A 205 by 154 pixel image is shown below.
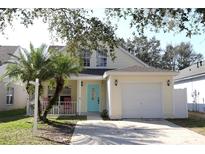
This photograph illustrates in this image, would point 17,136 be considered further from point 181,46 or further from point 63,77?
point 181,46

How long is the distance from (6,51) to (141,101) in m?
16.6

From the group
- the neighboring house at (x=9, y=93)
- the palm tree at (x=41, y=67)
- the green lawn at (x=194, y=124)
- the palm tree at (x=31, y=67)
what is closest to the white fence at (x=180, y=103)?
the green lawn at (x=194, y=124)

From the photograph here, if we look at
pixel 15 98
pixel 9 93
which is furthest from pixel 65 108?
pixel 15 98

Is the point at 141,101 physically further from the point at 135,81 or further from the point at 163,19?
the point at 163,19

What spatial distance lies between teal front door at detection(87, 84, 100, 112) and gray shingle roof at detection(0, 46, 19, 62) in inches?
401

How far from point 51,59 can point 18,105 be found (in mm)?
15543

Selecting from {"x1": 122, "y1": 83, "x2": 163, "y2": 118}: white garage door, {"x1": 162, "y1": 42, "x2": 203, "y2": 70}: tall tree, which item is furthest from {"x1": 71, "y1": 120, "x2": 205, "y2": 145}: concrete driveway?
{"x1": 162, "y1": 42, "x2": 203, "y2": 70}: tall tree

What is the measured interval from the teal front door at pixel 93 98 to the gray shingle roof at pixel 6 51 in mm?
10179

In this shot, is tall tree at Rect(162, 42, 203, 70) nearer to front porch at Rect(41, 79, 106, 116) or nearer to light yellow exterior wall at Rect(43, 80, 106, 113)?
light yellow exterior wall at Rect(43, 80, 106, 113)

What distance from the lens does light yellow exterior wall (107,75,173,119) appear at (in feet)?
62.6

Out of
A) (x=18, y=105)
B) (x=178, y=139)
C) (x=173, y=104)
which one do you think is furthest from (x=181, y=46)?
(x=178, y=139)

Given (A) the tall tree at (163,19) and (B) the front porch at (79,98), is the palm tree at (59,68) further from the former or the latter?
(A) the tall tree at (163,19)

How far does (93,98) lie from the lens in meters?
23.5

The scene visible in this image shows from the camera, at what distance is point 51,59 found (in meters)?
17.1
